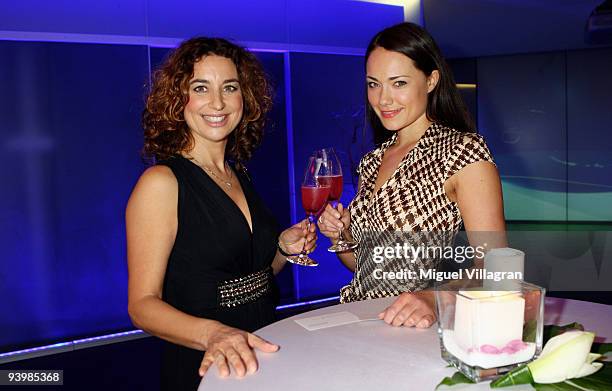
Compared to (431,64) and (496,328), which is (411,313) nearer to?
(496,328)

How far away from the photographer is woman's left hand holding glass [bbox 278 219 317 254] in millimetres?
2205

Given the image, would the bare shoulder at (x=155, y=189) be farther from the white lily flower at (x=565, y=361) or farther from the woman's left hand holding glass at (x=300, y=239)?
the white lily flower at (x=565, y=361)

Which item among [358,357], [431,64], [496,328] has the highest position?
[431,64]

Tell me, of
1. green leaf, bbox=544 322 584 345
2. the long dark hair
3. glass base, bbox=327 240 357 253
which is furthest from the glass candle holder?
the long dark hair

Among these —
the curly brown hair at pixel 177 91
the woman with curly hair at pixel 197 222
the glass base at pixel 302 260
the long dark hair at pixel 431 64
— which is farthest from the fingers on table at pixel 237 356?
the long dark hair at pixel 431 64

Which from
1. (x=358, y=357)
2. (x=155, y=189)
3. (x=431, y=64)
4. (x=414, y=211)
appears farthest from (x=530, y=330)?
(x=431, y=64)

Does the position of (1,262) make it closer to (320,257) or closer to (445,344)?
(320,257)

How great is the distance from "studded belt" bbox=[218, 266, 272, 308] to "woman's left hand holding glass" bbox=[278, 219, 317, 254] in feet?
0.45

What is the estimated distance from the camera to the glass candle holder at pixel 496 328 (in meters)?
1.22

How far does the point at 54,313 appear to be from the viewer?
478cm

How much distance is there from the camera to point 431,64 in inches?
92.3

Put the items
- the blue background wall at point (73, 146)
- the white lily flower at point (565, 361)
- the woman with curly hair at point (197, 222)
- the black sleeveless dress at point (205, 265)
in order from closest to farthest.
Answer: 1. the white lily flower at point (565, 361)
2. the woman with curly hair at point (197, 222)
3. the black sleeveless dress at point (205, 265)
4. the blue background wall at point (73, 146)

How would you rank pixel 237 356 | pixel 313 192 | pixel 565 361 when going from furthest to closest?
pixel 313 192 → pixel 237 356 → pixel 565 361

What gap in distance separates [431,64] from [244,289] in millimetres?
1081
